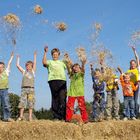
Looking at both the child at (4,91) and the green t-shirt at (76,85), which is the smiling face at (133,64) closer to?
the green t-shirt at (76,85)

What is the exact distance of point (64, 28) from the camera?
15.1m

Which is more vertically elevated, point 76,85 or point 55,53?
point 55,53

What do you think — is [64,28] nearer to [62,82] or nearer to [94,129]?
[62,82]

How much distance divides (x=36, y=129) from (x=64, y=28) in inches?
165

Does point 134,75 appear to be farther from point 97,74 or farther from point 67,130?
point 67,130

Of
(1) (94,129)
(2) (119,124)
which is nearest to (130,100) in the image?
(2) (119,124)

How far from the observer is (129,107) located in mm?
17203

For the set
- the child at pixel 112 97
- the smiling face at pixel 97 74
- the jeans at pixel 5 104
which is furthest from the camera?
the child at pixel 112 97

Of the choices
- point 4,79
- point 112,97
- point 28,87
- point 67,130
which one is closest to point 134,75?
point 112,97

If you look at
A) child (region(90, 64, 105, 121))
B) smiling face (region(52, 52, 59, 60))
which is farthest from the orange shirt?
smiling face (region(52, 52, 59, 60))

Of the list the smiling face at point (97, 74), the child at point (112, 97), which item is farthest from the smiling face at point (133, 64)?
the smiling face at point (97, 74)

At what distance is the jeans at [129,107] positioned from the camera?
56.3 ft

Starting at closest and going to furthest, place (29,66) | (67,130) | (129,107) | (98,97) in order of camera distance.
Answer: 1. (67,130)
2. (29,66)
3. (98,97)
4. (129,107)

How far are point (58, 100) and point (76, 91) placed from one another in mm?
717
